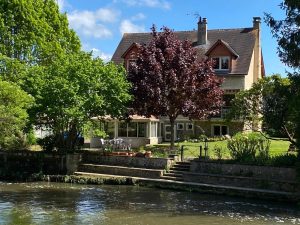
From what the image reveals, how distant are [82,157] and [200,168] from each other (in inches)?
342

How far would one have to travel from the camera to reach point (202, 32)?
51.2 m

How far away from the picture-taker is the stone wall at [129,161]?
31.2 meters

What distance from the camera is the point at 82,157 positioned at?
112ft

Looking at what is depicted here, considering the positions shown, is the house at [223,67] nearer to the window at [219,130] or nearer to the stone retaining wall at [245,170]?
the window at [219,130]

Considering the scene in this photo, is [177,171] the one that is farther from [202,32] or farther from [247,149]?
[202,32]

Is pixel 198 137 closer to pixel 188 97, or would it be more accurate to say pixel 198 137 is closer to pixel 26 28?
pixel 188 97

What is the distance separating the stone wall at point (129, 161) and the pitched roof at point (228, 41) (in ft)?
53.9

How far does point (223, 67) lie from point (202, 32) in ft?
16.9

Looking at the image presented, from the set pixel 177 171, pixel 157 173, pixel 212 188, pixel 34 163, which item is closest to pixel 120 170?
pixel 157 173

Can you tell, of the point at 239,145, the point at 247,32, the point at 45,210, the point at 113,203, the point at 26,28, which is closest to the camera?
the point at 45,210

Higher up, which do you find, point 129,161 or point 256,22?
point 256,22

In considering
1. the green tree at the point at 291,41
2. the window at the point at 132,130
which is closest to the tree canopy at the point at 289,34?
the green tree at the point at 291,41

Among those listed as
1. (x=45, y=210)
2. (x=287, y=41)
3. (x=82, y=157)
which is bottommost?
(x=45, y=210)

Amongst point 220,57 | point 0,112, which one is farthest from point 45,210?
point 220,57
